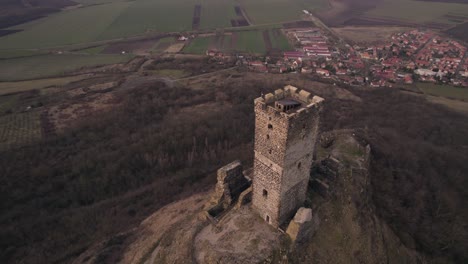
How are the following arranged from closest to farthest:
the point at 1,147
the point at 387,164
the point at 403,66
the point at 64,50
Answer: the point at 387,164, the point at 1,147, the point at 403,66, the point at 64,50

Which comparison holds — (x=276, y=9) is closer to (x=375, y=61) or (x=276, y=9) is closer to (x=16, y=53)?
(x=375, y=61)

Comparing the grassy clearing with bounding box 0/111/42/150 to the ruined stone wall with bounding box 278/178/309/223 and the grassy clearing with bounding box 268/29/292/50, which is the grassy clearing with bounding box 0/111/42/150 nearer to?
the ruined stone wall with bounding box 278/178/309/223

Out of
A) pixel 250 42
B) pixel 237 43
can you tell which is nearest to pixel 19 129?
pixel 237 43

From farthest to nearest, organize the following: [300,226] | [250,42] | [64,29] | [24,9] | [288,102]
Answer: [24,9] → [64,29] → [250,42] → [300,226] → [288,102]

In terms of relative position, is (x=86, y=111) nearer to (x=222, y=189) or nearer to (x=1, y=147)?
(x=1, y=147)

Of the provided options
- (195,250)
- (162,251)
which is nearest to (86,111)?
(162,251)

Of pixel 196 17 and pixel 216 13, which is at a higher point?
Result: pixel 216 13
